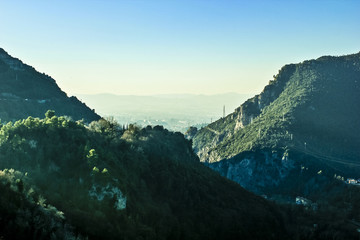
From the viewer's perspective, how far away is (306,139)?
647 feet

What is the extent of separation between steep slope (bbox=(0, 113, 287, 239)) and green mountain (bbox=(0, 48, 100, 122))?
154 feet

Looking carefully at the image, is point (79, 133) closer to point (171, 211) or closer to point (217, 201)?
point (171, 211)

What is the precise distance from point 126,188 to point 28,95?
100674 millimetres

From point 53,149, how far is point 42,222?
2838 cm

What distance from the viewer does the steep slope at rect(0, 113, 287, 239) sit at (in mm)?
48188

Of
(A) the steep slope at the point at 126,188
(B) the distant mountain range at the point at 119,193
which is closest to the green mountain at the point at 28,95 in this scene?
(B) the distant mountain range at the point at 119,193

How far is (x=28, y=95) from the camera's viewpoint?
13838 cm

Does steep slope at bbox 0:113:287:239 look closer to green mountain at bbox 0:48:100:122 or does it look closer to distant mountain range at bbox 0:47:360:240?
distant mountain range at bbox 0:47:360:240

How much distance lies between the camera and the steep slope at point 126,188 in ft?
158

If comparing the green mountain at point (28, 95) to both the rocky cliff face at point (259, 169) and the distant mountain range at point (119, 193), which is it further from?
the rocky cliff face at point (259, 169)

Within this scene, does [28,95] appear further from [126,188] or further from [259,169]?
[259,169]

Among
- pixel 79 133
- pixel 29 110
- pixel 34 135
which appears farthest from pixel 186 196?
pixel 29 110

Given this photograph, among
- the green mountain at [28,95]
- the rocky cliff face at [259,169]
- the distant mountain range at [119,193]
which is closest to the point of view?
the distant mountain range at [119,193]

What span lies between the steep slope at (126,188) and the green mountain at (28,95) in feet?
154
